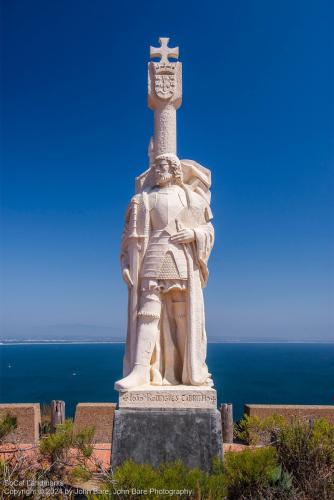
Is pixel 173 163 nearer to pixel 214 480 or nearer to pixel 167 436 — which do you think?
pixel 167 436

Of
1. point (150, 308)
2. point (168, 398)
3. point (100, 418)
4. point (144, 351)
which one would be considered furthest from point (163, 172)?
point (100, 418)

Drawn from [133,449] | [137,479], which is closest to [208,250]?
[133,449]

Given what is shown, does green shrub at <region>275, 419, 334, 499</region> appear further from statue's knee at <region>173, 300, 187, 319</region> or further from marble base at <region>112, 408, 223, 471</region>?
statue's knee at <region>173, 300, 187, 319</region>

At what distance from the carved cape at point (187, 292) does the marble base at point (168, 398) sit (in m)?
0.20

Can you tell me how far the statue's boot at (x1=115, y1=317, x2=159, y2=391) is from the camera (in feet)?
18.5

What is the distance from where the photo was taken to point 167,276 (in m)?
5.88

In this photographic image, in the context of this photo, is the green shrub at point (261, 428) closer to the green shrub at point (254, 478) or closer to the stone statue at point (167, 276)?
the green shrub at point (254, 478)

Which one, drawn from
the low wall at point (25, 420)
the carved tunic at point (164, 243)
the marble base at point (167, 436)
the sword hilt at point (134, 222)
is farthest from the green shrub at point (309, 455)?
the low wall at point (25, 420)

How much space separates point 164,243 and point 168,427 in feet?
7.71

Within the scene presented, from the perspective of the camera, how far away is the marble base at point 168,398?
539 cm

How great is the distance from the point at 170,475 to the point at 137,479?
12.6 inches

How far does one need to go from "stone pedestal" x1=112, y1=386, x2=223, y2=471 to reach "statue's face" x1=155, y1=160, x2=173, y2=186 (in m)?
2.84

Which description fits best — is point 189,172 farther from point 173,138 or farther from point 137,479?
point 137,479

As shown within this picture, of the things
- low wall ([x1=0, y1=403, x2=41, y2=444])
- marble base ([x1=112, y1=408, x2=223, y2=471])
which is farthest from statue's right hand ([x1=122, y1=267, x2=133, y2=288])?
low wall ([x1=0, y1=403, x2=41, y2=444])
